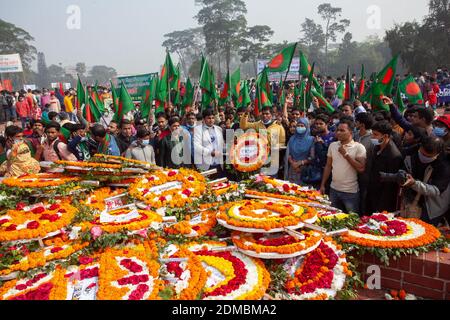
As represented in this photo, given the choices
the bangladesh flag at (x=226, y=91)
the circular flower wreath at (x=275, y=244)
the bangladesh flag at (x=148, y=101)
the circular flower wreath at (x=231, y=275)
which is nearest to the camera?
the circular flower wreath at (x=231, y=275)

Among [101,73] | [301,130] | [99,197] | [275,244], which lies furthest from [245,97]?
[101,73]

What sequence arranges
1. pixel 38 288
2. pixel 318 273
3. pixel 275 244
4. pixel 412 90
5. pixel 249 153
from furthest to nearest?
pixel 412 90 < pixel 249 153 < pixel 275 244 < pixel 318 273 < pixel 38 288

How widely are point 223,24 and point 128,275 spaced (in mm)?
48274

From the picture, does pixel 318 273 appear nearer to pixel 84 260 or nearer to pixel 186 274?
pixel 186 274

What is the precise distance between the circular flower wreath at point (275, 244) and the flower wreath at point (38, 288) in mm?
1469

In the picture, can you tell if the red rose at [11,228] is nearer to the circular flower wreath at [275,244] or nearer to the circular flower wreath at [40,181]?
the circular flower wreath at [40,181]

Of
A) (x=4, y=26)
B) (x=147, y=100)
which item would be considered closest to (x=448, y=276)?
(x=147, y=100)

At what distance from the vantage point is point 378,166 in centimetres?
440

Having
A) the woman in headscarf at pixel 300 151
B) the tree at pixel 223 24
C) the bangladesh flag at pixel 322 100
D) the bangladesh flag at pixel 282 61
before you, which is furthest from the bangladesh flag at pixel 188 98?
the tree at pixel 223 24

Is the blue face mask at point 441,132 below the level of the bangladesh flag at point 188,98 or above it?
below

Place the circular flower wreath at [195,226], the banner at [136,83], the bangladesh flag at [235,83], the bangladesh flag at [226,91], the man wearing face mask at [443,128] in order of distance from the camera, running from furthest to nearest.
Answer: the banner at [136,83] → the bangladesh flag at [235,83] → the bangladesh flag at [226,91] → the man wearing face mask at [443,128] → the circular flower wreath at [195,226]

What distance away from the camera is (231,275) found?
2.81 m

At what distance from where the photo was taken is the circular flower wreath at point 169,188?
3.92 meters
